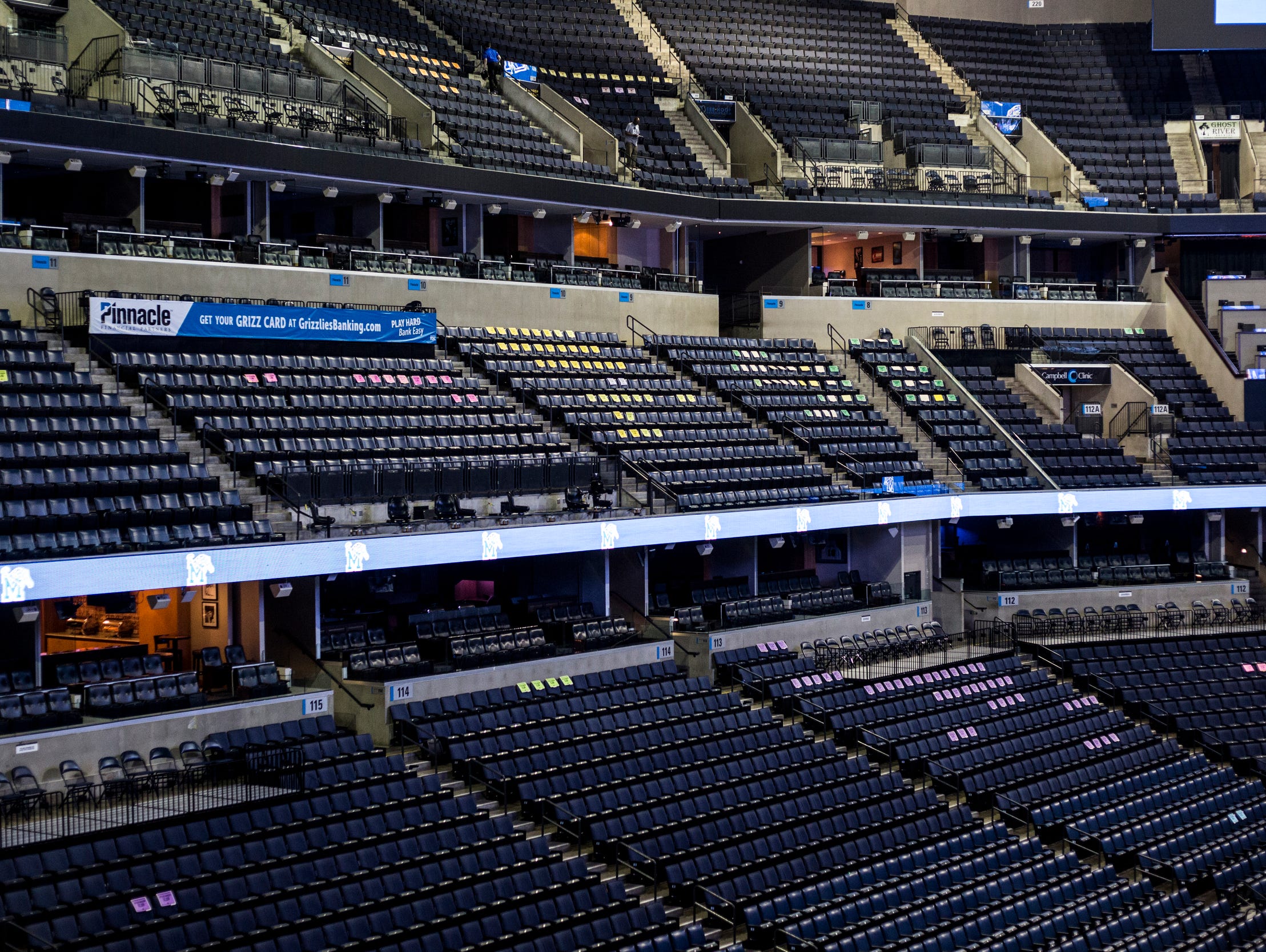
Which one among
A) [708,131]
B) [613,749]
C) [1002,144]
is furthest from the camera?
[1002,144]

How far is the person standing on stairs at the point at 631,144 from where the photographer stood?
38.2 meters

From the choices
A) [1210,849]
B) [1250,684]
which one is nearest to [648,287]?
[1250,684]

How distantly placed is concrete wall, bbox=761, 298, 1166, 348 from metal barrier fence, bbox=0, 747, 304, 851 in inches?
898

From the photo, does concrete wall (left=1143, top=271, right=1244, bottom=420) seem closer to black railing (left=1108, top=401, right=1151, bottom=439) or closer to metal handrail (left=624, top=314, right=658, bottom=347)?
black railing (left=1108, top=401, right=1151, bottom=439)

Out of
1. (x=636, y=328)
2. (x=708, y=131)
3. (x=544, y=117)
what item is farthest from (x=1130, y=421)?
(x=544, y=117)

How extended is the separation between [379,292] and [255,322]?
434cm

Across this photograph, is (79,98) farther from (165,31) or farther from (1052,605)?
(1052,605)

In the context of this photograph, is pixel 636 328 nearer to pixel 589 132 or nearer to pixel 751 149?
pixel 589 132

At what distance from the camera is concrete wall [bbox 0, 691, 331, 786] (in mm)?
18062

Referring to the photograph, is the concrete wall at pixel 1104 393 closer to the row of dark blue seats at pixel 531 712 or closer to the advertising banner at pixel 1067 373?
the advertising banner at pixel 1067 373

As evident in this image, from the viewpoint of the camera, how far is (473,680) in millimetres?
23125

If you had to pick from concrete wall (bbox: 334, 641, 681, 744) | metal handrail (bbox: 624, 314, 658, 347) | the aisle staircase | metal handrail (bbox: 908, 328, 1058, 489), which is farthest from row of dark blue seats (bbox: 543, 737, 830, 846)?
the aisle staircase

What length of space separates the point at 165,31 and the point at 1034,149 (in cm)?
2562

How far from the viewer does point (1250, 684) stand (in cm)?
2980
